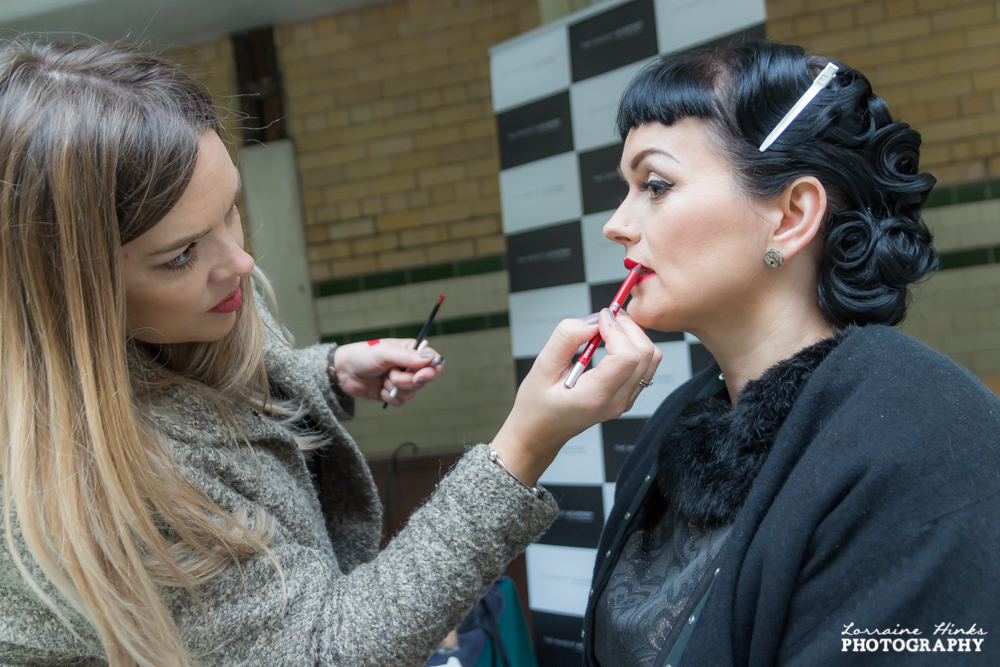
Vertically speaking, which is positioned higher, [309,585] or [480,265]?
[480,265]

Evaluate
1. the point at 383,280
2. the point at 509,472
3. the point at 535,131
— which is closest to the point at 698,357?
the point at 535,131

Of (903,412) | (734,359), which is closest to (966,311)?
(734,359)

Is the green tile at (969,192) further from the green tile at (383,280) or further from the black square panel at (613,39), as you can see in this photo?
the green tile at (383,280)

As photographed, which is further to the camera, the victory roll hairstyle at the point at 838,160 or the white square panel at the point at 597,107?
the white square panel at the point at 597,107

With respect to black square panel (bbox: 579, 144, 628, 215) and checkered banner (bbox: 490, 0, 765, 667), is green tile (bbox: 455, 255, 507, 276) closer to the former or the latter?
checkered banner (bbox: 490, 0, 765, 667)

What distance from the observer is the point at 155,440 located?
3.06 ft

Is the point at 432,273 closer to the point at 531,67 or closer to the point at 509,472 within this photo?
the point at 531,67

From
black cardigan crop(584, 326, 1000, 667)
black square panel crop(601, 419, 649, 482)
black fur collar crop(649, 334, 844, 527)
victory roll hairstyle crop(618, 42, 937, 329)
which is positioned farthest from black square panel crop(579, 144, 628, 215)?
black cardigan crop(584, 326, 1000, 667)

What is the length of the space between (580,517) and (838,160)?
163 centimetres

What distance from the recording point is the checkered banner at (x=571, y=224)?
7.06 feet

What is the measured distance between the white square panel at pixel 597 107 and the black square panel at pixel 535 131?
0.13ft

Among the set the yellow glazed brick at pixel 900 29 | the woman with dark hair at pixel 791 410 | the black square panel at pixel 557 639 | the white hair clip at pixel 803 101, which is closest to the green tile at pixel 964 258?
the yellow glazed brick at pixel 900 29

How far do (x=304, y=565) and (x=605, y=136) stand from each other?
1.69m

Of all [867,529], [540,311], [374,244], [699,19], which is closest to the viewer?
A: [867,529]
